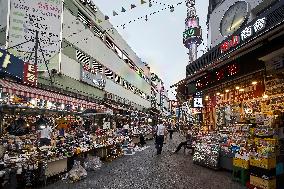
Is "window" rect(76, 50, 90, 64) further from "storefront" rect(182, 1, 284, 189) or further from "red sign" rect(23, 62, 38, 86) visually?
"storefront" rect(182, 1, 284, 189)

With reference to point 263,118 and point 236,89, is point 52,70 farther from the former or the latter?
point 263,118

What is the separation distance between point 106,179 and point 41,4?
12.2m

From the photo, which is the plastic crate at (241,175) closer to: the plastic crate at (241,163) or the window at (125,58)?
the plastic crate at (241,163)

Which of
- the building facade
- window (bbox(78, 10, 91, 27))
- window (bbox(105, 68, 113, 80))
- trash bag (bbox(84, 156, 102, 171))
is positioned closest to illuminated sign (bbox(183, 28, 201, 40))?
window (bbox(105, 68, 113, 80))

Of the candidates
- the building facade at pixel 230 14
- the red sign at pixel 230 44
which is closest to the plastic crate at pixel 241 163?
the red sign at pixel 230 44

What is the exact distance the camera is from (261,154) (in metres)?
7.62

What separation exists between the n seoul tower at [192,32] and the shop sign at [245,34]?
2470 inches

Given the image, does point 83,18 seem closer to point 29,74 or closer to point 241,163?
point 29,74

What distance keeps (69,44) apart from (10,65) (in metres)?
9.90

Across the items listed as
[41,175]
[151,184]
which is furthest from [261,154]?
[41,175]

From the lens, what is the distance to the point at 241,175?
28.1ft

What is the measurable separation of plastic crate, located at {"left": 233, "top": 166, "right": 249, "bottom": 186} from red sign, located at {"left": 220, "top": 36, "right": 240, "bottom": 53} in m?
4.64

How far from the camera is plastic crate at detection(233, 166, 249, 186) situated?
8.41 metres

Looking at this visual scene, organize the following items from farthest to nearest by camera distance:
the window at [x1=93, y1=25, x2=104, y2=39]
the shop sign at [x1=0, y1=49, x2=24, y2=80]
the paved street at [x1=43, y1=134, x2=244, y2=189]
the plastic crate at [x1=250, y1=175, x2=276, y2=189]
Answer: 1. the window at [x1=93, y1=25, x2=104, y2=39]
2. the shop sign at [x1=0, y1=49, x2=24, y2=80]
3. the paved street at [x1=43, y1=134, x2=244, y2=189]
4. the plastic crate at [x1=250, y1=175, x2=276, y2=189]
